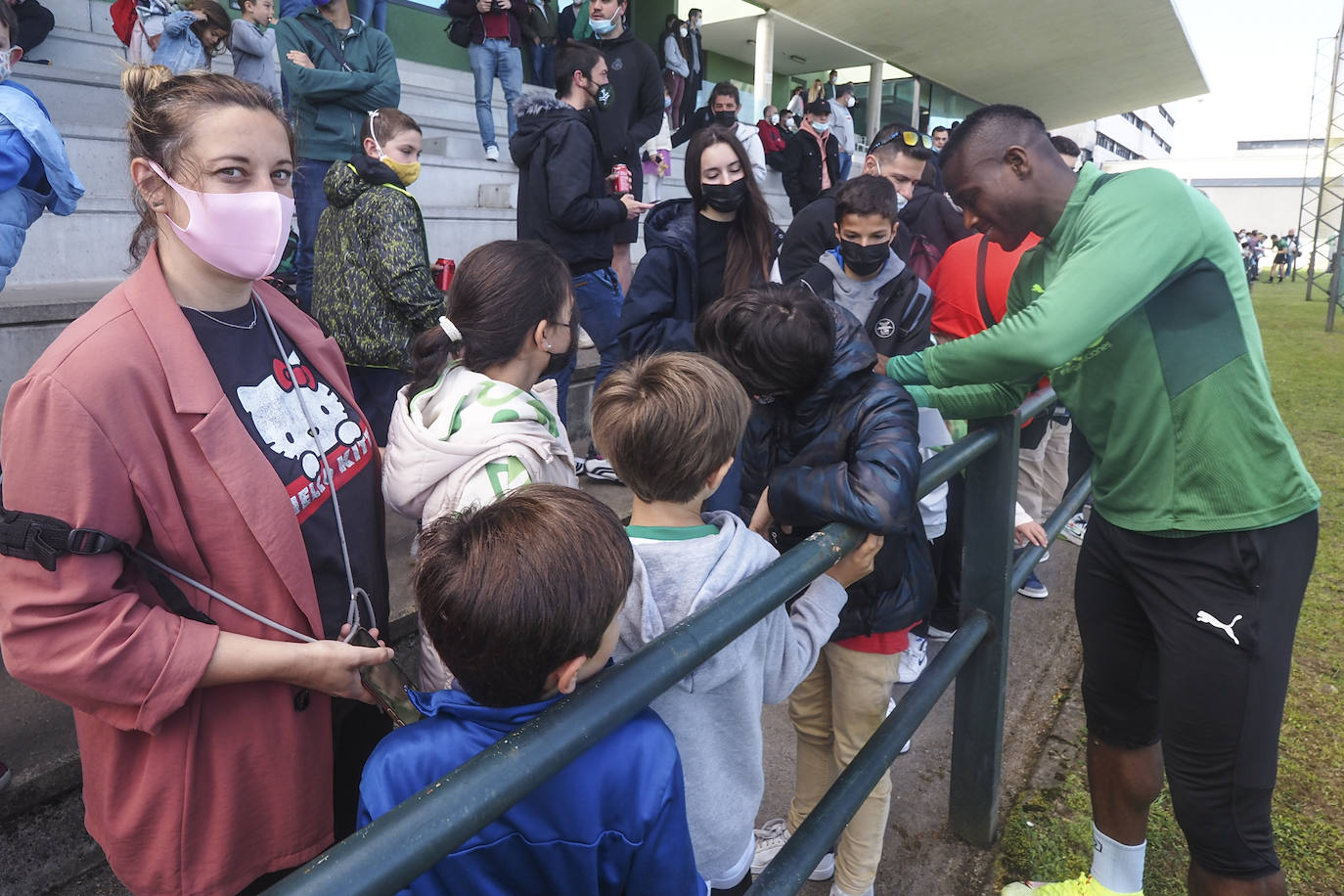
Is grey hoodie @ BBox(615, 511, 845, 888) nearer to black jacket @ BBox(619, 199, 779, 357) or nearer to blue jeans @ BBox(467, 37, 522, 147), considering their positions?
black jacket @ BBox(619, 199, 779, 357)

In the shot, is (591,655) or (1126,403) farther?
(1126,403)

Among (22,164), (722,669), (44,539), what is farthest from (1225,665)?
(22,164)

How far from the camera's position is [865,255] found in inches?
120

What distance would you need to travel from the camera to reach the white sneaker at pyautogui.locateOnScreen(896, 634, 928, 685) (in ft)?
10.4

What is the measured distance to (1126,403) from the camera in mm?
1763

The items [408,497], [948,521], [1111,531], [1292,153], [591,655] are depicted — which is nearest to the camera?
[591,655]

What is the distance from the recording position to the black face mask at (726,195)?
314 centimetres

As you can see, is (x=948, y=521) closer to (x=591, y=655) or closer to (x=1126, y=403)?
(x=1126, y=403)

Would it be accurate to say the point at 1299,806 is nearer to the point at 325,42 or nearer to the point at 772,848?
the point at 772,848

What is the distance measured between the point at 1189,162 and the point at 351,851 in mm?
76430

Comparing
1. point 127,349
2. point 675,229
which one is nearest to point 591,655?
point 127,349

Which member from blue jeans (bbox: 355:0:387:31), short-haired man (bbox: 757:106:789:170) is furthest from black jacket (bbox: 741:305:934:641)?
blue jeans (bbox: 355:0:387:31)

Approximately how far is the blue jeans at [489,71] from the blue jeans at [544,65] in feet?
7.46

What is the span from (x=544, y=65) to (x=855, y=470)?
9802 millimetres
